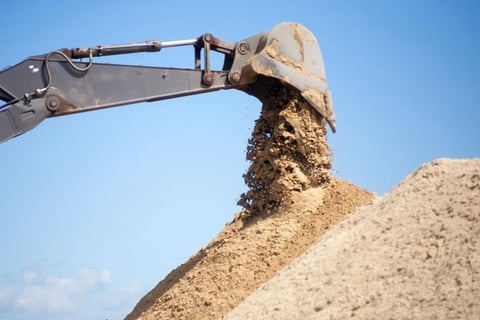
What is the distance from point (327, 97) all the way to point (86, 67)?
3.50m

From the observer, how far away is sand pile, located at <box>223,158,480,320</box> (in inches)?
330

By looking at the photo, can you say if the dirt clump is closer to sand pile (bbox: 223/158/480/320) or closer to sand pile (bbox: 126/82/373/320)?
sand pile (bbox: 126/82/373/320)

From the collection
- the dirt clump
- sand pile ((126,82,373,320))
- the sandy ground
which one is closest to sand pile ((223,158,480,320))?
the sandy ground

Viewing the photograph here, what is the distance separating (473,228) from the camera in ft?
30.0

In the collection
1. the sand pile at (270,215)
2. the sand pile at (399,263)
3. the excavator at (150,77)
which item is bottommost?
the sand pile at (399,263)

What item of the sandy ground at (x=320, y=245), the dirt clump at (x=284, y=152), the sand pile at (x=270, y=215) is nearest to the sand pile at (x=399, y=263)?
the sandy ground at (x=320, y=245)

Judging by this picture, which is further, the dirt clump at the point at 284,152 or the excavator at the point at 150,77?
the dirt clump at the point at 284,152

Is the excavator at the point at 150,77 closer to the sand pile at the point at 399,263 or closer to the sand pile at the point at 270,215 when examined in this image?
the sand pile at the point at 270,215

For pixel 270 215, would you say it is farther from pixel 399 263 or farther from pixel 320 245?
Result: pixel 399 263

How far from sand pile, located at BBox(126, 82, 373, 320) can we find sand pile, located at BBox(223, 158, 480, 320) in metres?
0.78

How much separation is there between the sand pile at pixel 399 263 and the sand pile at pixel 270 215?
0.78m

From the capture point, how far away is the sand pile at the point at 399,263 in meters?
8.38

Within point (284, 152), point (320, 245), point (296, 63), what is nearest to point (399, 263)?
point (320, 245)

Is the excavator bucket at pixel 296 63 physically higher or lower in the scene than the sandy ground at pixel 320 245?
higher
